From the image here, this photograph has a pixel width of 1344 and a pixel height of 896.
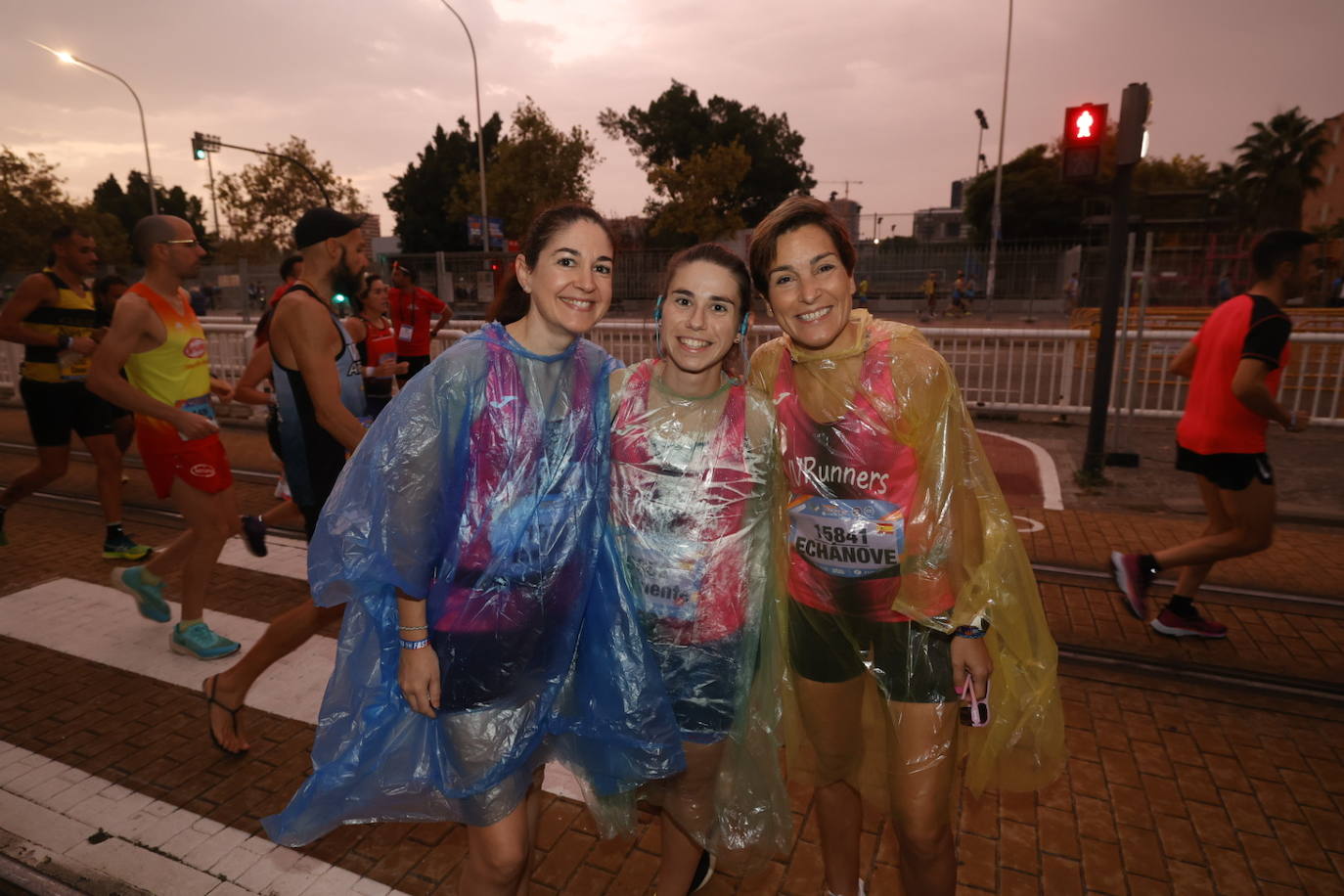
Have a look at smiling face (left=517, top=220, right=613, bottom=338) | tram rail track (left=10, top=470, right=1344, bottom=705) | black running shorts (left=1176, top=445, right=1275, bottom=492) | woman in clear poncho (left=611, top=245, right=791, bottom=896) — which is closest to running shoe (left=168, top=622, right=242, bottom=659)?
woman in clear poncho (left=611, top=245, right=791, bottom=896)

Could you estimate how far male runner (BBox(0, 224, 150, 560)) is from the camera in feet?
16.5

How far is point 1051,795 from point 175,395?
4174 mm

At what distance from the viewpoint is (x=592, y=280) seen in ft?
6.31

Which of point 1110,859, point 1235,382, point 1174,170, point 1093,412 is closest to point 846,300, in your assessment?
point 1110,859

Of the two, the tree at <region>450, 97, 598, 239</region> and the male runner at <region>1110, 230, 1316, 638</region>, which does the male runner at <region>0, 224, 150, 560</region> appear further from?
the tree at <region>450, 97, 598, 239</region>

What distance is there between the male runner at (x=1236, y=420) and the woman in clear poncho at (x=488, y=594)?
327 cm

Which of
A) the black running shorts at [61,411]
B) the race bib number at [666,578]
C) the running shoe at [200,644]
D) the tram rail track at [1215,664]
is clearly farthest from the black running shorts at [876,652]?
the black running shorts at [61,411]

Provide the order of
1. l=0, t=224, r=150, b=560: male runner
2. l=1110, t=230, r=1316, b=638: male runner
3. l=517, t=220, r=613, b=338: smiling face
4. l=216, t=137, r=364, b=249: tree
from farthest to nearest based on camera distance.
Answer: l=216, t=137, r=364, b=249: tree < l=0, t=224, r=150, b=560: male runner < l=1110, t=230, r=1316, b=638: male runner < l=517, t=220, r=613, b=338: smiling face

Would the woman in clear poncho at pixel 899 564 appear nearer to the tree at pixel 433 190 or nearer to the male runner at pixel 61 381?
the male runner at pixel 61 381

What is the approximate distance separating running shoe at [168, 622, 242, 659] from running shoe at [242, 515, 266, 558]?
0.65 m

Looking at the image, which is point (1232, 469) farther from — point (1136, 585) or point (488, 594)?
point (488, 594)

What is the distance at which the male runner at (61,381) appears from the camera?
5.03 m

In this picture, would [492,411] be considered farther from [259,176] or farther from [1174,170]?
[1174,170]

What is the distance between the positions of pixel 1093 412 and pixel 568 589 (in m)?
6.18
